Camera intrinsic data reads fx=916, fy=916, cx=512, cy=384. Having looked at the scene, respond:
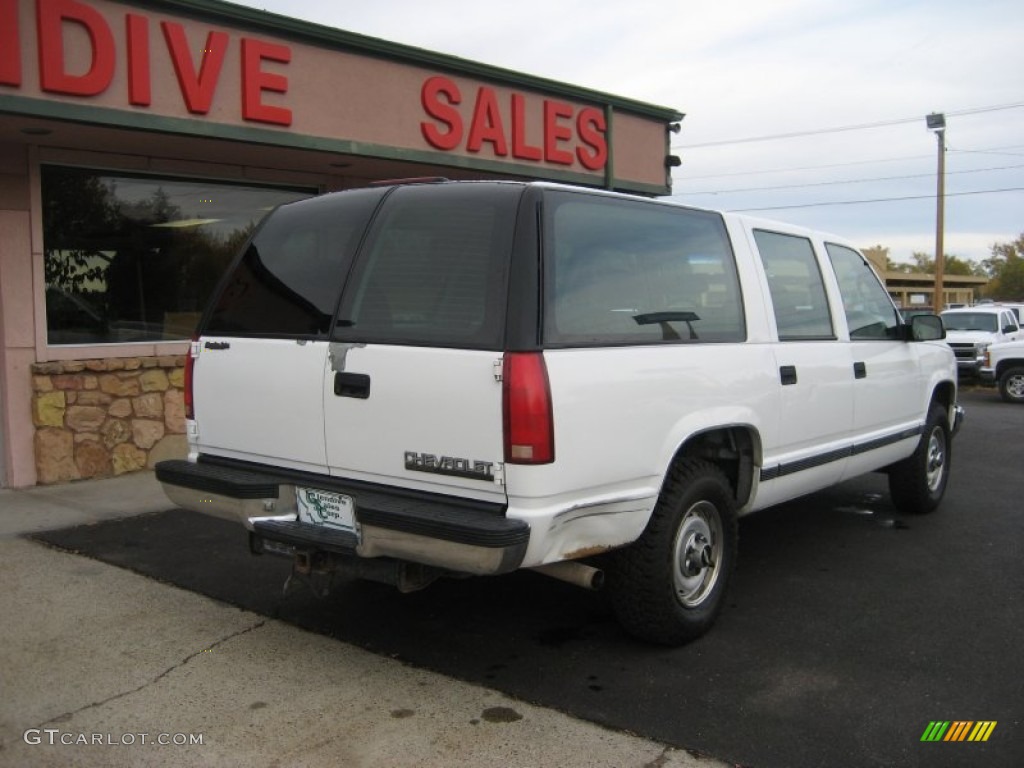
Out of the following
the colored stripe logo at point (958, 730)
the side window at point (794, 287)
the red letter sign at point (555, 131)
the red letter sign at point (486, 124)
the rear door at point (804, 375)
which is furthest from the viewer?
the red letter sign at point (555, 131)

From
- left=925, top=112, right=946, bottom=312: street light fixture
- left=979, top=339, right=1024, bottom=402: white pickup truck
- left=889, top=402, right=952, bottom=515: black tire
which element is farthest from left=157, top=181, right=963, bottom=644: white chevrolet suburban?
left=925, top=112, right=946, bottom=312: street light fixture

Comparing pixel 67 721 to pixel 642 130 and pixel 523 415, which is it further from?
pixel 642 130

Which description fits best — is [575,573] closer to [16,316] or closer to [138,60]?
[138,60]

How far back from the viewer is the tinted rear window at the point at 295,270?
4039mm

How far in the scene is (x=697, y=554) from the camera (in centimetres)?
432

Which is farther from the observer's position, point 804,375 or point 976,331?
point 976,331

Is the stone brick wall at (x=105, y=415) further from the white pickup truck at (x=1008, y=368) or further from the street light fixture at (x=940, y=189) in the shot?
the street light fixture at (x=940, y=189)

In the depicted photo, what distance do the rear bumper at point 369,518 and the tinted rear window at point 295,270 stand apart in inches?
26.4

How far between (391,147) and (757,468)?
5951mm

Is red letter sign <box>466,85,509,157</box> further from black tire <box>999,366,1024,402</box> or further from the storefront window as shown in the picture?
black tire <box>999,366,1024,402</box>

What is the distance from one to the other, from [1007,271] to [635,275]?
87549 millimetres

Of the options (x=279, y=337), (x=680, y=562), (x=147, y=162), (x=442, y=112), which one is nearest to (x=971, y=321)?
(x=442, y=112)

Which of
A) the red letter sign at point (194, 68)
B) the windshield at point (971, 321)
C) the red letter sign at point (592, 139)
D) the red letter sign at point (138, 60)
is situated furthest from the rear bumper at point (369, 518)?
the windshield at point (971, 321)

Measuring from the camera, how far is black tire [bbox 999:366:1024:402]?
1560 cm
